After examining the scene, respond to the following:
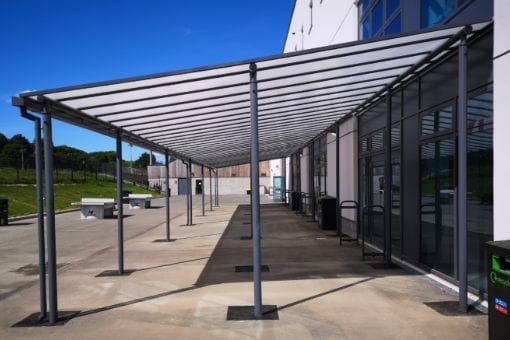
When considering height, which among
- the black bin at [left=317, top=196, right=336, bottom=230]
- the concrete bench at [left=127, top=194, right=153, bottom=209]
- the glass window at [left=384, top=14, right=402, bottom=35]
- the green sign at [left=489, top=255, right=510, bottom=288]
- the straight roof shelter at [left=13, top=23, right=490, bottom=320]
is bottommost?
the concrete bench at [left=127, top=194, right=153, bottom=209]

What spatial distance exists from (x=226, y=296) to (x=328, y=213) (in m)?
8.52

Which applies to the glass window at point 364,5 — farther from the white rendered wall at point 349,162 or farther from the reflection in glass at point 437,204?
the reflection in glass at point 437,204

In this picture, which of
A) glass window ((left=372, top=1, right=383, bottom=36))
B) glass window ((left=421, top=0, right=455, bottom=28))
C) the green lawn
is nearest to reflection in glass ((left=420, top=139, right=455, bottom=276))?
glass window ((left=421, top=0, right=455, bottom=28))

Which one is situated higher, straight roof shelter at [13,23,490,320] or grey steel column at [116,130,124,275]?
straight roof shelter at [13,23,490,320]

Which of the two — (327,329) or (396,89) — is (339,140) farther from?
(327,329)

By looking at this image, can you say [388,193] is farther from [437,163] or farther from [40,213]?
[40,213]

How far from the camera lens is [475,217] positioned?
618cm

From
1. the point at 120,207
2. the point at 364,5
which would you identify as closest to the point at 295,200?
the point at 364,5

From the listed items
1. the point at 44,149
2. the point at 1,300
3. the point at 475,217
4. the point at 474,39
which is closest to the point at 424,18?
the point at 474,39

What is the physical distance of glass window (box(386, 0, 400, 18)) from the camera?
31.0 feet

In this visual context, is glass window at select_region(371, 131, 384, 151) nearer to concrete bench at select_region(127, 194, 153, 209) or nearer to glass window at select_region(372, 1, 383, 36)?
glass window at select_region(372, 1, 383, 36)

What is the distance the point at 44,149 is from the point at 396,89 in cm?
629

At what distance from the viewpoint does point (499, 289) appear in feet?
12.3

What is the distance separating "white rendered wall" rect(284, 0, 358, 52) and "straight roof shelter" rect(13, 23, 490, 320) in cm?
392
